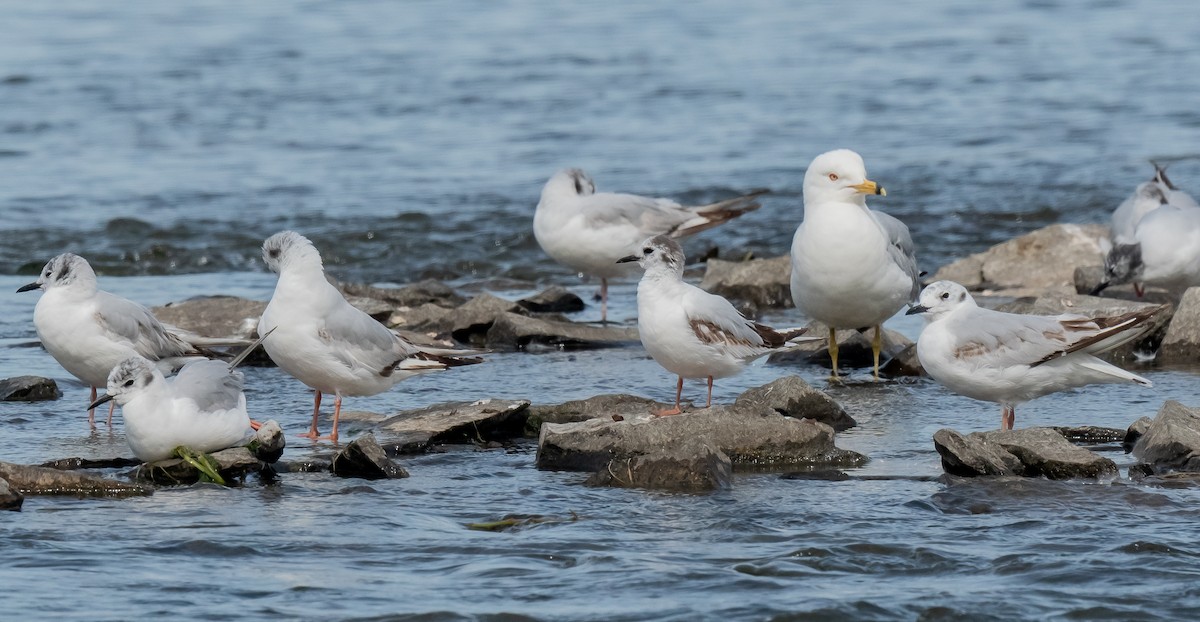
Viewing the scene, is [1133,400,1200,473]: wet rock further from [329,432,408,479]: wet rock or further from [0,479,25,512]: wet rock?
[0,479,25,512]: wet rock

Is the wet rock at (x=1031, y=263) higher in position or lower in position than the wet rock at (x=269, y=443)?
higher

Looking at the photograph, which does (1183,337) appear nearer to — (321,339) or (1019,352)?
(1019,352)

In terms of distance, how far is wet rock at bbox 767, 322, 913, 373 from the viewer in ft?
30.2

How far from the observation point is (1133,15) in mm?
30297

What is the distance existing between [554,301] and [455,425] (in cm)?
433

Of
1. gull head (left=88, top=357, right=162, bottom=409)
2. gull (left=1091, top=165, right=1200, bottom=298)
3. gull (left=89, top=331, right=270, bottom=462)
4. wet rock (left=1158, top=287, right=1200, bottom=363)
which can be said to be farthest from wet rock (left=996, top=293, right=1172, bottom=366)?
gull head (left=88, top=357, right=162, bottom=409)

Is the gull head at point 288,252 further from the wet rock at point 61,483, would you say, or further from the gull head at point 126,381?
the wet rock at point 61,483

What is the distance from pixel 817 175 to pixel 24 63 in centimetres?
1991

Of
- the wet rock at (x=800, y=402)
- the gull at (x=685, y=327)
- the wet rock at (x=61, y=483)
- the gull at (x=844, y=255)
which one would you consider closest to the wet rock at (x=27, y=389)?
the wet rock at (x=61, y=483)

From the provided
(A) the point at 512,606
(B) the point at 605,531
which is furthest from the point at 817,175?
(A) the point at 512,606

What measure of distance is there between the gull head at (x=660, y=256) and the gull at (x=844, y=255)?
120 cm

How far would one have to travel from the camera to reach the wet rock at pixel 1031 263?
11.7m

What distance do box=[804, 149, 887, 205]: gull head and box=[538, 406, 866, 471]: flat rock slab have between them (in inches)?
89.6

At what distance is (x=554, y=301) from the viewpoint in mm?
11328
